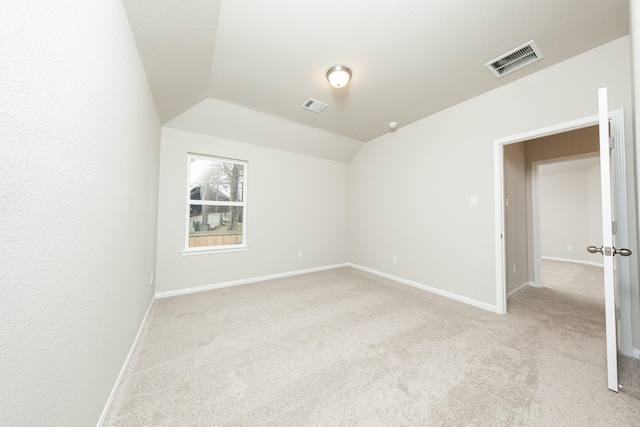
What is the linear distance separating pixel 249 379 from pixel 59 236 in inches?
54.6

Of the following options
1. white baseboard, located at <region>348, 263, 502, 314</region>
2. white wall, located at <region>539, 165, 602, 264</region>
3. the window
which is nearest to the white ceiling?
the window

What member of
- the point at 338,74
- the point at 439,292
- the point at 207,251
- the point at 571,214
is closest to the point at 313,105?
the point at 338,74

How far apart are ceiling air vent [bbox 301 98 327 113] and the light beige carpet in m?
2.63

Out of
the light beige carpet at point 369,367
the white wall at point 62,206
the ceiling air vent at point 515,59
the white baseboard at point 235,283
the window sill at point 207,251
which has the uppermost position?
the ceiling air vent at point 515,59

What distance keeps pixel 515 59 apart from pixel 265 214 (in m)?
3.69

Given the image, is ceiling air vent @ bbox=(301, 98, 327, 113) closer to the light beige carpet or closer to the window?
the window

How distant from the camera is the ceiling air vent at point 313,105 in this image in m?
3.03

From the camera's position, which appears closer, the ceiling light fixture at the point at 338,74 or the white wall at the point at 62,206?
the white wall at the point at 62,206

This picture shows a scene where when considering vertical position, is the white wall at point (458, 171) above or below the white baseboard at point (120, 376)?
above

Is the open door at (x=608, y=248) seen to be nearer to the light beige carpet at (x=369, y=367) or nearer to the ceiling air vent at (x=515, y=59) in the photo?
the light beige carpet at (x=369, y=367)

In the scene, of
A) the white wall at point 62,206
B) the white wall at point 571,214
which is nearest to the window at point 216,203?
the white wall at point 62,206

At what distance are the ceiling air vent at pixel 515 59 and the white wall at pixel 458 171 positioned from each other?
0.29 metres

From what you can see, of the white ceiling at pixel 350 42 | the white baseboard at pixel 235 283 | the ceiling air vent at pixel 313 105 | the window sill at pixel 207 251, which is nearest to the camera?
the white ceiling at pixel 350 42

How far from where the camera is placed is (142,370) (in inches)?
65.6
